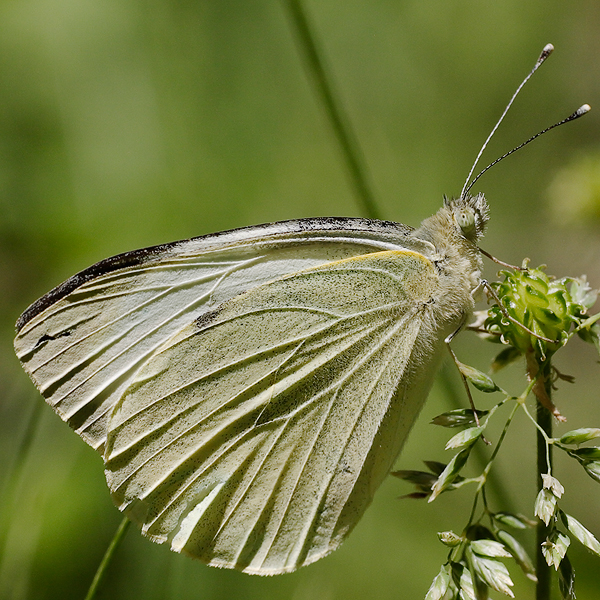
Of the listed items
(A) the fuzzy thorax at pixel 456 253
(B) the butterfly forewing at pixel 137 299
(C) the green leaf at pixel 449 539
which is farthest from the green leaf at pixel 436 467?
(B) the butterfly forewing at pixel 137 299

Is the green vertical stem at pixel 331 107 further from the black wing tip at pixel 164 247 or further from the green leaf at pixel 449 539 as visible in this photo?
the green leaf at pixel 449 539

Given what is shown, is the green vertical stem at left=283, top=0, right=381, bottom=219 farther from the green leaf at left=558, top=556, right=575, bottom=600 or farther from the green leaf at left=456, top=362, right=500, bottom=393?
the green leaf at left=558, top=556, right=575, bottom=600

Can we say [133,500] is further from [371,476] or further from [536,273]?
[536,273]

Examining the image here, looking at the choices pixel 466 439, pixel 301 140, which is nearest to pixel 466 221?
pixel 466 439

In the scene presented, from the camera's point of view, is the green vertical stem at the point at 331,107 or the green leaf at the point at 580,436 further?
the green vertical stem at the point at 331,107

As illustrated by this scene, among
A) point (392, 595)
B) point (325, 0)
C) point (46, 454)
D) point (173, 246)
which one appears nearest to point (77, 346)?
point (173, 246)

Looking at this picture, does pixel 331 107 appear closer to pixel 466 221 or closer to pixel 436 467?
pixel 466 221

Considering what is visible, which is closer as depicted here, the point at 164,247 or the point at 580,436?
the point at 580,436
